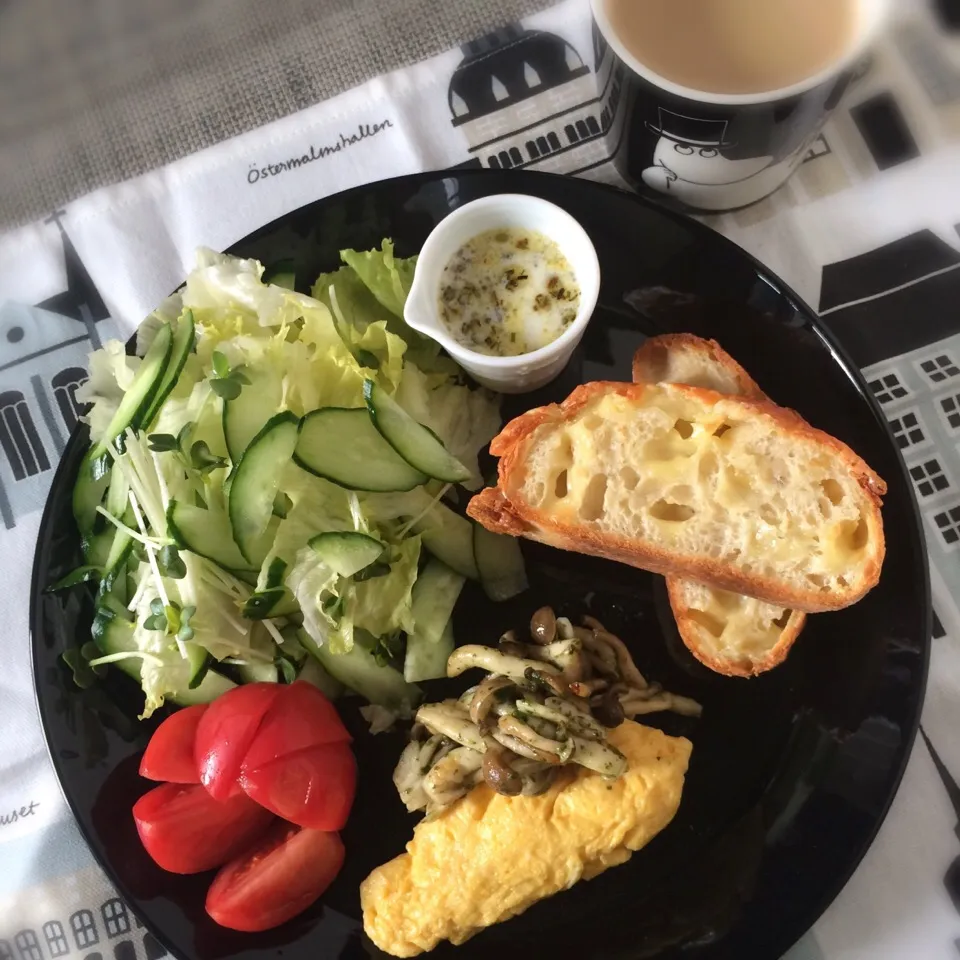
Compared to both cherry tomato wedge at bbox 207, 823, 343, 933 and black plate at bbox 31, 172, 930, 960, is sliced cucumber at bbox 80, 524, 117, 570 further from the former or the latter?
cherry tomato wedge at bbox 207, 823, 343, 933

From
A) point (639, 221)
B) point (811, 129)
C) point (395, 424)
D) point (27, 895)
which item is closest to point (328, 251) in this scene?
point (395, 424)

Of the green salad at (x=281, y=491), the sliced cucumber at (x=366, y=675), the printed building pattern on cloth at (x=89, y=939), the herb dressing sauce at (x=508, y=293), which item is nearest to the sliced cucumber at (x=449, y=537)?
the green salad at (x=281, y=491)

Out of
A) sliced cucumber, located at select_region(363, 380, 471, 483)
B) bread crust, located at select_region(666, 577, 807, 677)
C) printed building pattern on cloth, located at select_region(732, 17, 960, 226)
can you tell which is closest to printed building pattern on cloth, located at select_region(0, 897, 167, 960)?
sliced cucumber, located at select_region(363, 380, 471, 483)

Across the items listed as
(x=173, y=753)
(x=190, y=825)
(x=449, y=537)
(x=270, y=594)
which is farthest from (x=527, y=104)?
(x=190, y=825)

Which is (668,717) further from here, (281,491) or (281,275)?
(281,275)

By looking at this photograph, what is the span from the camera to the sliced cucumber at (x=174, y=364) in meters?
1.83

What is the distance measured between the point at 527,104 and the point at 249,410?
106 cm

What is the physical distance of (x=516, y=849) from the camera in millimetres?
1772

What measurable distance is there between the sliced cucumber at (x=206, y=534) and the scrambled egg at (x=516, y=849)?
671 mm

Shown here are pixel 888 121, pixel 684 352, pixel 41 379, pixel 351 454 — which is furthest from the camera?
pixel 41 379

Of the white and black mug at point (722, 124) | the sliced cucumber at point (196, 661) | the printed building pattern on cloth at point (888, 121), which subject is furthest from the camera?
the printed building pattern on cloth at point (888, 121)

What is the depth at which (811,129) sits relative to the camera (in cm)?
179

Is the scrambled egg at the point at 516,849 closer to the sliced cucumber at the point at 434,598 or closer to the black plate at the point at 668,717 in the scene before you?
the black plate at the point at 668,717

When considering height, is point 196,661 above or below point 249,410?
below
